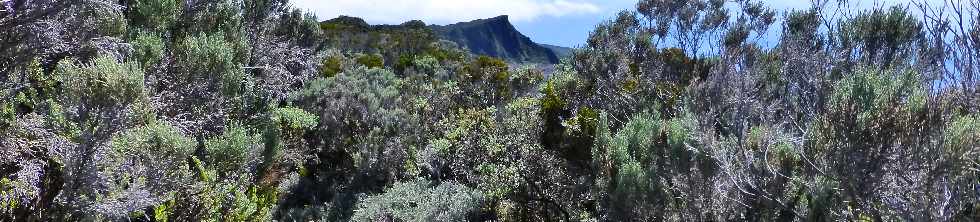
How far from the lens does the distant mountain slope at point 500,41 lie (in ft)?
324

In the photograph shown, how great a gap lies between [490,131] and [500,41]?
97.9 metres

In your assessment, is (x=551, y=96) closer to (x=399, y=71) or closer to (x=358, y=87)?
(x=358, y=87)

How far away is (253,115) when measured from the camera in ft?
35.9

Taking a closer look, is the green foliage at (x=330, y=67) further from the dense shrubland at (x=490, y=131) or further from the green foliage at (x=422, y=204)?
the green foliage at (x=422, y=204)

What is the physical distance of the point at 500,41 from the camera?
4301 inches

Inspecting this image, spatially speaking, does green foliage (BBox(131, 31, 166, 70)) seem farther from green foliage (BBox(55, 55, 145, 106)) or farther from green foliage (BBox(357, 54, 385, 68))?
green foliage (BBox(357, 54, 385, 68))

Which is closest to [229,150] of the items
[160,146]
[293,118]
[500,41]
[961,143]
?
[160,146]

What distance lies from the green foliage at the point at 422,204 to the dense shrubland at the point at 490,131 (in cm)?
5

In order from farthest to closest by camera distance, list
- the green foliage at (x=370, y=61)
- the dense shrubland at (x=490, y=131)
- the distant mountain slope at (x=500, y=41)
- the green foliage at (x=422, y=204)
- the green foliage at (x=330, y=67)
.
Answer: the distant mountain slope at (x=500, y=41) < the green foliage at (x=370, y=61) < the green foliage at (x=330, y=67) < the green foliage at (x=422, y=204) < the dense shrubland at (x=490, y=131)

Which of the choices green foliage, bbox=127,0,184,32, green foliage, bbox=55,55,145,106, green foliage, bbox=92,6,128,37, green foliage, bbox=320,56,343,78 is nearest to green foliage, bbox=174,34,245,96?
green foliage, bbox=127,0,184,32

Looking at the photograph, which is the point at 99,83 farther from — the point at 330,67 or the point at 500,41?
the point at 500,41

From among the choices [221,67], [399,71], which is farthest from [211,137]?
[399,71]

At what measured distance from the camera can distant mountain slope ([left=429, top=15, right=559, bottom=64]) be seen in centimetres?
9875

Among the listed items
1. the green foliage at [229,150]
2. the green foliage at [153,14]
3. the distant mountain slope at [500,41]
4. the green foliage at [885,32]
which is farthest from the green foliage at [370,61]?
the distant mountain slope at [500,41]
